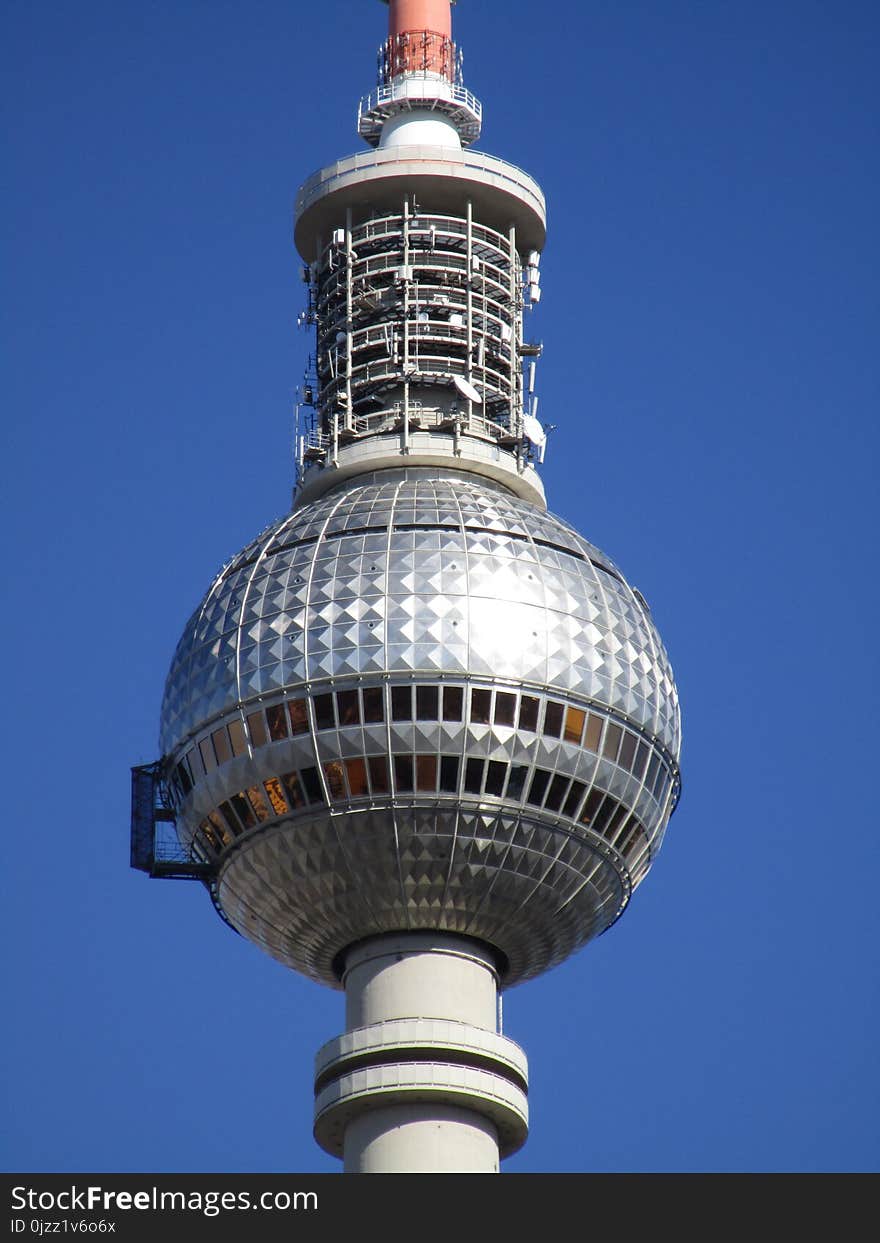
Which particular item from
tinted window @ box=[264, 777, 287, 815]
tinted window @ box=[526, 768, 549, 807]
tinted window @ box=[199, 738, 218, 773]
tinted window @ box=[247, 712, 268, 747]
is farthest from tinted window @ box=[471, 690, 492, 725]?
tinted window @ box=[199, 738, 218, 773]

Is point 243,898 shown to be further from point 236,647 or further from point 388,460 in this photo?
point 388,460

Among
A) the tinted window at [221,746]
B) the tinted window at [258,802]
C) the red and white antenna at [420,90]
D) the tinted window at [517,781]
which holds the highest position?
the red and white antenna at [420,90]

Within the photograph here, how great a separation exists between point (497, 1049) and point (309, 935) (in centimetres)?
742

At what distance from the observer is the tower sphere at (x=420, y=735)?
91.6m

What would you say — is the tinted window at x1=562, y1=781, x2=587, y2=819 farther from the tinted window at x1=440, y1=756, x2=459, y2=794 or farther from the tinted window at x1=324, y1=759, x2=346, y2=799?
A: the tinted window at x1=324, y1=759, x2=346, y2=799

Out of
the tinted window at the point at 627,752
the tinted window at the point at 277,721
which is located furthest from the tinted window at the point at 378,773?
the tinted window at the point at 627,752

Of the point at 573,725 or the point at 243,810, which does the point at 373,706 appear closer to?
the point at 243,810

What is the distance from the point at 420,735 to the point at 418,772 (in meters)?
1.17

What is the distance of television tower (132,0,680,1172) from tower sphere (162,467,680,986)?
0.09 metres

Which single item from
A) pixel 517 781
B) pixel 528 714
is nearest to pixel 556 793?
pixel 517 781

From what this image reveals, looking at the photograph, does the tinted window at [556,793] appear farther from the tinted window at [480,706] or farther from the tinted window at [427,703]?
the tinted window at [427,703]

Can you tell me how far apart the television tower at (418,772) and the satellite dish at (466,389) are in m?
2.93

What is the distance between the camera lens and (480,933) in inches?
3738
